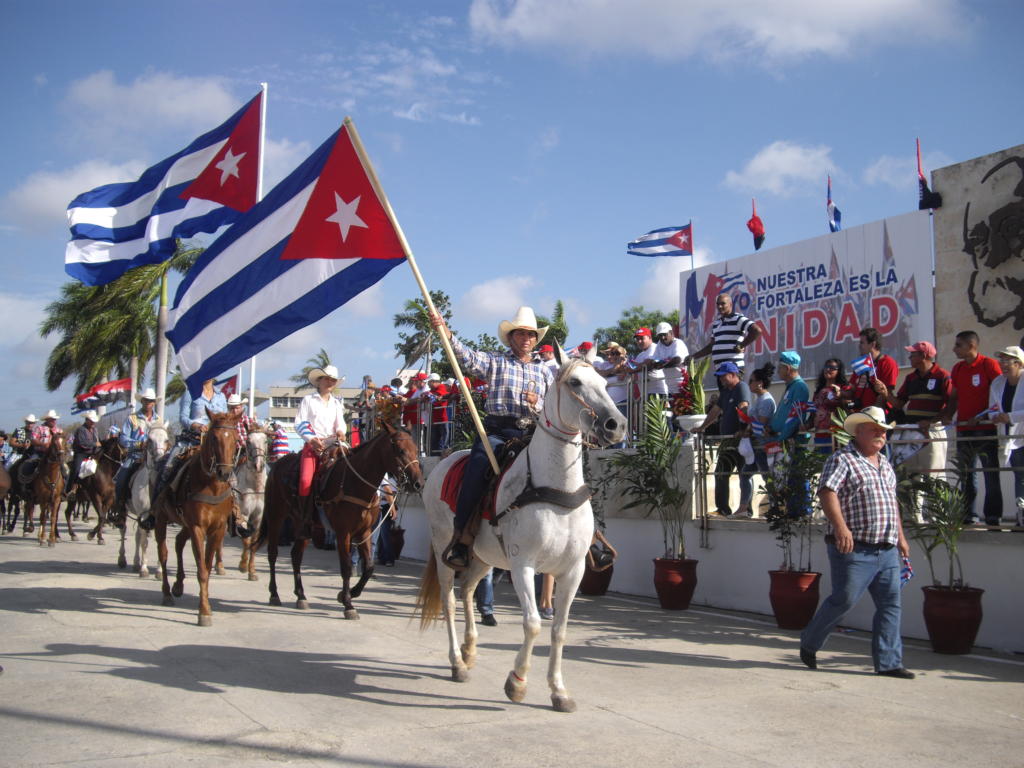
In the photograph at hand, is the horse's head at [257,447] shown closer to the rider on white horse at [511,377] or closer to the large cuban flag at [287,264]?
the large cuban flag at [287,264]

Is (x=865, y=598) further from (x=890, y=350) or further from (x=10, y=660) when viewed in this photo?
(x=890, y=350)

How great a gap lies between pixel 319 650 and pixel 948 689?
559cm

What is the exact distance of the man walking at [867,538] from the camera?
24.3 feet

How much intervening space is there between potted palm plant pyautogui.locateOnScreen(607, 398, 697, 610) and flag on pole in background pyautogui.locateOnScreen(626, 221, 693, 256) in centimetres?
1681

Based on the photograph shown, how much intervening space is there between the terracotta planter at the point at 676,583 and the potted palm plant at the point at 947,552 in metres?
3.21

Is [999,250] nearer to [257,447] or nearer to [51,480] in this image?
[257,447]

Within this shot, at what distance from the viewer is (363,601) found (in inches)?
479

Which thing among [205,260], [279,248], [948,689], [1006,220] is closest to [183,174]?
[205,260]

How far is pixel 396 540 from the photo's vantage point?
18.5 meters

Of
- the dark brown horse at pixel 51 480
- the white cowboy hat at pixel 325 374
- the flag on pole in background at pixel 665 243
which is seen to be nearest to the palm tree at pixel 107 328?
the dark brown horse at pixel 51 480

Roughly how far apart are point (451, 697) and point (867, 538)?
3.78 metres

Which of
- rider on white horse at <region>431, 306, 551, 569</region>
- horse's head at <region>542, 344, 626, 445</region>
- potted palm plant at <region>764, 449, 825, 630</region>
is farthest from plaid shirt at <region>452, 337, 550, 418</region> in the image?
potted palm plant at <region>764, 449, 825, 630</region>

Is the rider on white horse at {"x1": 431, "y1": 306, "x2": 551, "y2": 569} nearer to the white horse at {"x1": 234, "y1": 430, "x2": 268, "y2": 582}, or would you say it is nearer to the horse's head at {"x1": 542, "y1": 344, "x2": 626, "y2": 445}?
the horse's head at {"x1": 542, "y1": 344, "x2": 626, "y2": 445}

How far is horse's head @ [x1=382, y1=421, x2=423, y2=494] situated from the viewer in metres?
10.3
